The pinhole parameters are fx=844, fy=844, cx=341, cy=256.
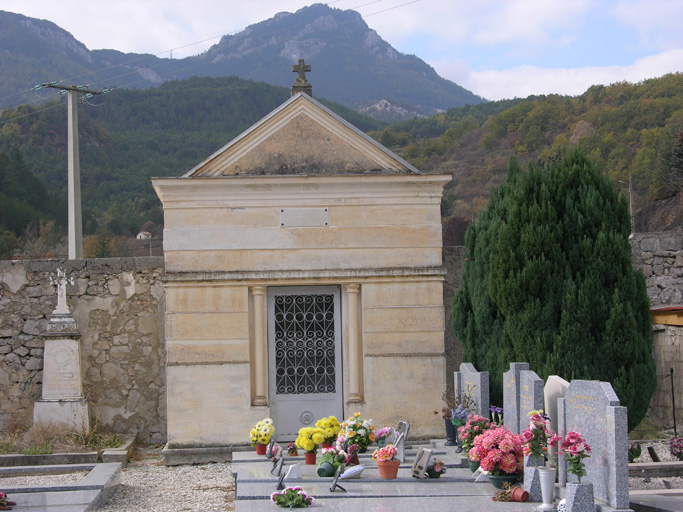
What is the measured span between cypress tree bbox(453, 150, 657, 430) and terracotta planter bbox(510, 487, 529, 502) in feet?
7.10

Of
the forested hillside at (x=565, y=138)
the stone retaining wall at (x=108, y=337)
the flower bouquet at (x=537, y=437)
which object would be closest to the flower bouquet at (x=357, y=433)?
the flower bouquet at (x=537, y=437)

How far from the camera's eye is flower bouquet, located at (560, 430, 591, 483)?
762cm

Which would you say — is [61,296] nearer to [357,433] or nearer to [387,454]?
[357,433]

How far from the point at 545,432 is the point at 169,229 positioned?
6.34 m

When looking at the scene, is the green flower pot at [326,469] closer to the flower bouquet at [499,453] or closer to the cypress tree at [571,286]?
the flower bouquet at [499,453]

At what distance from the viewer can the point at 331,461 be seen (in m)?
9.78

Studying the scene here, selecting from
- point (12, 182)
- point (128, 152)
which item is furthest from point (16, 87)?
point (12, 182)

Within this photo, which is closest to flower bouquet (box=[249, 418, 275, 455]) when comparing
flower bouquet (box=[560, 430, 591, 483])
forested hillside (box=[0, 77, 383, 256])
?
flower bouquet (box=[560, 430, 591, 483])

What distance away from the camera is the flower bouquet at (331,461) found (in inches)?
381

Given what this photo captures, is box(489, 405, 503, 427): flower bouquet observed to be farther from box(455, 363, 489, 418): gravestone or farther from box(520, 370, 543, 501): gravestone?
box(520, 370, 543, 501): gravestone

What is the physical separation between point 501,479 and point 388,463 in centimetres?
135

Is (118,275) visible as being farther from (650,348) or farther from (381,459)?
(650,348)

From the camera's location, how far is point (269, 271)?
12.3 meters

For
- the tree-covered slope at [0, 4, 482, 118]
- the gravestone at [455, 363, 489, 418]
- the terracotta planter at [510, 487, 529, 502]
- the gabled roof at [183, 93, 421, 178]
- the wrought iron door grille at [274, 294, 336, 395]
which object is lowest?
the terracotta planter at [510, 487, 529, 502]
